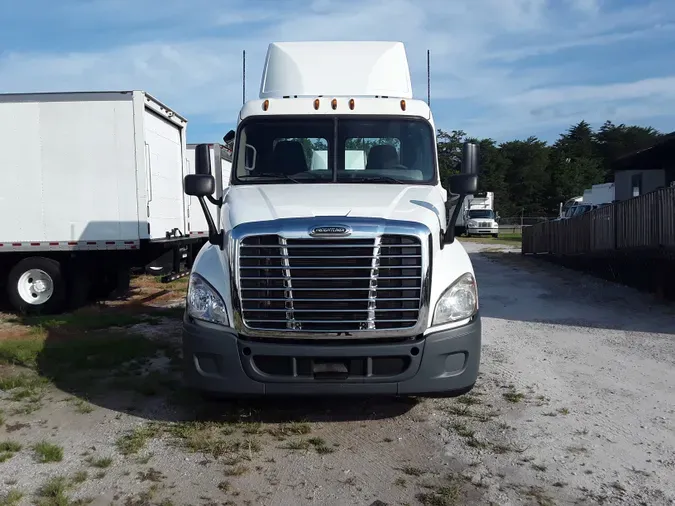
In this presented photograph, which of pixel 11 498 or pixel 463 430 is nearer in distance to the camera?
pixel 11 498

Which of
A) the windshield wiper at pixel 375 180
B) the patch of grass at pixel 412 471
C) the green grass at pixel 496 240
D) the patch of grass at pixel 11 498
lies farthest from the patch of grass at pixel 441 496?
the green grass at pixel 496 240

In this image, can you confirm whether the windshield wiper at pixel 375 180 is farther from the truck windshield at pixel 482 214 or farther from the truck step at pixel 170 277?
the truck windshield at pixel 482 214

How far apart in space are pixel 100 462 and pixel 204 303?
1317mm

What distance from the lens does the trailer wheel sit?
10656mm

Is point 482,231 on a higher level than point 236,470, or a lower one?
higher

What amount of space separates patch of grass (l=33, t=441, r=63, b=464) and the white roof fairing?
399cm

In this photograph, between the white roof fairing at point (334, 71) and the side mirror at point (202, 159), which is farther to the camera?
the white roof fairing at point (334, 71)

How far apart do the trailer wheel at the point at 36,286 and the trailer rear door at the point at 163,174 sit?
5.64 feet

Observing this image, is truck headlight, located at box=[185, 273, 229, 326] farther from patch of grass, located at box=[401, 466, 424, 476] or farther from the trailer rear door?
the trailer rear door

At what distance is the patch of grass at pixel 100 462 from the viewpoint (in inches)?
178

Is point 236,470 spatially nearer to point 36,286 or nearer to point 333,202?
point 333,202

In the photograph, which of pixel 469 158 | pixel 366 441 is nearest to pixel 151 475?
pixel 366 441

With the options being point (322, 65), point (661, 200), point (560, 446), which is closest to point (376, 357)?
point (560, 446)

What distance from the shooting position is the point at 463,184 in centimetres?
568
